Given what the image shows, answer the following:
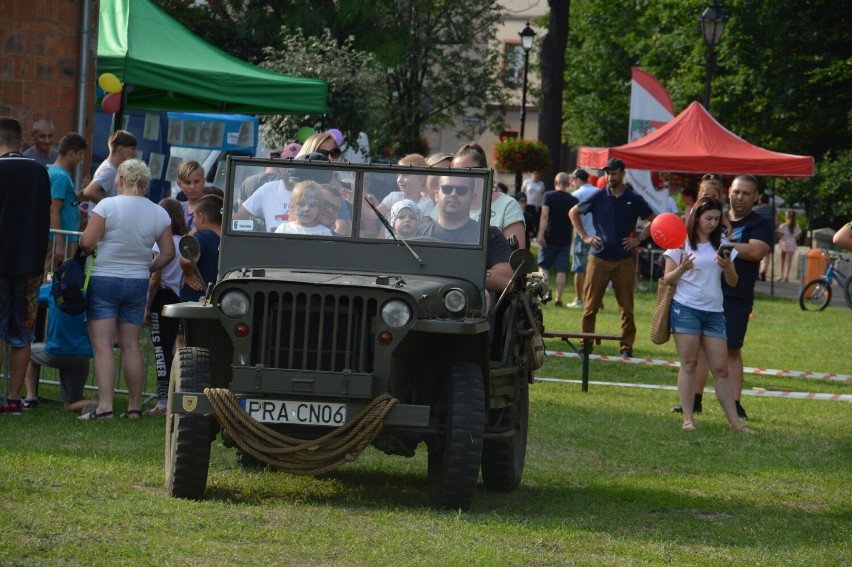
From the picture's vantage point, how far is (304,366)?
738 centimetres

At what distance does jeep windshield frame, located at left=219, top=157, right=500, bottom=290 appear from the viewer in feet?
26.9

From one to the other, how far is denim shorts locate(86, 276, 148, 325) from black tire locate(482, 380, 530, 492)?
10.7 feet

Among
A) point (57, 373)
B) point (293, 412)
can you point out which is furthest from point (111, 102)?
point (293, 412)

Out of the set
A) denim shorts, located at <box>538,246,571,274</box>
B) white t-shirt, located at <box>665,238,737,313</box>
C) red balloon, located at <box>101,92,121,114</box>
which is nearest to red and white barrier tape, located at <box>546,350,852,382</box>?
white t-shirt, located at <box>665,238,737,313</box>

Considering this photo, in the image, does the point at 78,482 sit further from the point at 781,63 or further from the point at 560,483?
the point at 781,63

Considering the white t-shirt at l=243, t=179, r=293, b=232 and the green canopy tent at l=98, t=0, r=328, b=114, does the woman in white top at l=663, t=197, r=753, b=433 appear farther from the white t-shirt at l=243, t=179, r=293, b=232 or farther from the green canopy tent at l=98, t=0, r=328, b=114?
the green canopy tent at l=98, t=0, r=328, b=114

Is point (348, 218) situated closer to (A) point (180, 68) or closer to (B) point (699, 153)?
(A) point (180, 68)

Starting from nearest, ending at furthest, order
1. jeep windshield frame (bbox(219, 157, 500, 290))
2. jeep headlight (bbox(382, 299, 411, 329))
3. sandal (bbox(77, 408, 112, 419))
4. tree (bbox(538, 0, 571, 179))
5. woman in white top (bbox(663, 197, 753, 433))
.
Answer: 1. jeep headlight (bbox(382, 299, 411, 329))
2. jeep windshield frame (bbox(219, 157, 500, 290))
3. sandal (bbox(77, 408, 112, 419))
4. woman in white top (bbox(663, 197, 753, 433))
5. tree (bbox(538, 0, 571, 179))

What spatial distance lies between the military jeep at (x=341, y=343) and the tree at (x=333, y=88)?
58.6ft

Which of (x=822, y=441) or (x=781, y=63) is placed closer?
(x=822, y=441)

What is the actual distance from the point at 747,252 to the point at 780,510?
3.83 metres

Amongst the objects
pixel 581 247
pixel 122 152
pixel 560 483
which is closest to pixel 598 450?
pixel 560 483

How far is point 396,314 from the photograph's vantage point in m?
7.32

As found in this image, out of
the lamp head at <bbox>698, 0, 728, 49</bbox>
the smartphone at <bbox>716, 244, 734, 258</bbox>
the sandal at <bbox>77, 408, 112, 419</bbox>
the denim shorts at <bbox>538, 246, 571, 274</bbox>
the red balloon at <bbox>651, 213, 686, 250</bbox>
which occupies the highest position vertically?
the lamp head at <bbox>698, 0, 728, 49</bbox>
